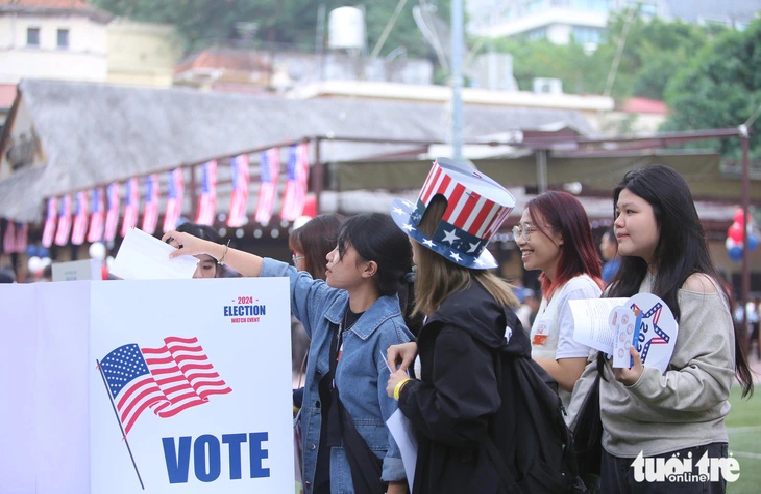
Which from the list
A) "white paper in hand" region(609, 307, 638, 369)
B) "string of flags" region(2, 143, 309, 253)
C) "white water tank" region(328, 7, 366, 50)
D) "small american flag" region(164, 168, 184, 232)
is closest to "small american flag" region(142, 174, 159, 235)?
"string of flags" region(2, 143, 309, 253)

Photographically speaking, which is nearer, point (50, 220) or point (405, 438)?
point (405, 438)

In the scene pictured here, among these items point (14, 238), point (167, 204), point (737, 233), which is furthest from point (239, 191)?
point (14, 238)

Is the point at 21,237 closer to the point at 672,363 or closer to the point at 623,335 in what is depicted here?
the point at 672,363

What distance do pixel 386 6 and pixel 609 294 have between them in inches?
1676

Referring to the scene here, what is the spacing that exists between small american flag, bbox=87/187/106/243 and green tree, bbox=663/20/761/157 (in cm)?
1633

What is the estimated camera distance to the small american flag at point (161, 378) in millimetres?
2361

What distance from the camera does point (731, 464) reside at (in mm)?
2832

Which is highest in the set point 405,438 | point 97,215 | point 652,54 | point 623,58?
point 623,58

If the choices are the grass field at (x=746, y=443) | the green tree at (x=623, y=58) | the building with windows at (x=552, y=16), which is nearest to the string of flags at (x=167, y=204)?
the grass field at (x=746, y=443)

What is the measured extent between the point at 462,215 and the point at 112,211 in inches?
648

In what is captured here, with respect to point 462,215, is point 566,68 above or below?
above

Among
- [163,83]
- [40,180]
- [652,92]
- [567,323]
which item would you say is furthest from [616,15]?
[567,323]

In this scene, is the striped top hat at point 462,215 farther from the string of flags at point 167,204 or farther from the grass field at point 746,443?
the string of flags at point 167,204

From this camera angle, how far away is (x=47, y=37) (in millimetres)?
12930
